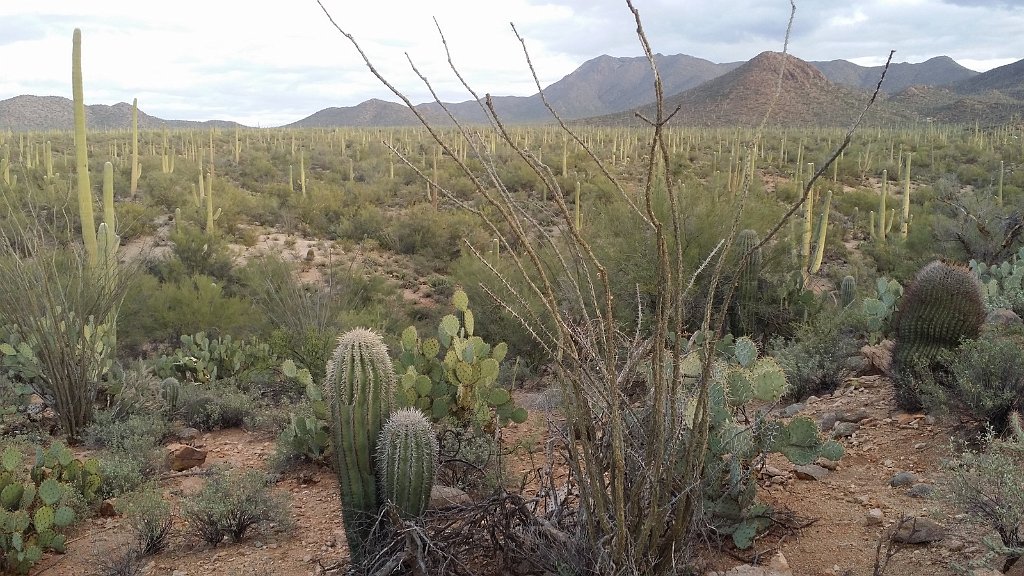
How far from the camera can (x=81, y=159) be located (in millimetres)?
10344

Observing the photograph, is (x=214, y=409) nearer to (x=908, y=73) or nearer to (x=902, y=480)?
(x=902, y=480)

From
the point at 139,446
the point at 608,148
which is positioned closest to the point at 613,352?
the point at 139,446

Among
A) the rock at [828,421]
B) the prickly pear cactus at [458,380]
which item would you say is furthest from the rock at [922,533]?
the prickly pear cactus at [458,380]

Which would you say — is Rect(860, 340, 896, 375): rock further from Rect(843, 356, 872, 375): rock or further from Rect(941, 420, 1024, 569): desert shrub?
Rect(941, 420, 1024, 569): desert shrub

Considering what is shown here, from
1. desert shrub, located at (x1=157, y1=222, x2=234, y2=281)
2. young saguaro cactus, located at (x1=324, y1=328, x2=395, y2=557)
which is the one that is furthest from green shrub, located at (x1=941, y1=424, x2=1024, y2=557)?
desert shrub, located at (x1=157, y1=222, x2=234, y2=281)

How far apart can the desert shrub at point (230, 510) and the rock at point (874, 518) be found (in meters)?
3.02

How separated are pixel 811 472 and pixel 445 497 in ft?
6.73

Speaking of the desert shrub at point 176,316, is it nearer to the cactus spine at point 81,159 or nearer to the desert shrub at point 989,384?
the cactus spine at point 81,159

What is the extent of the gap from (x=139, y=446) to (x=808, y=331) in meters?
6.01

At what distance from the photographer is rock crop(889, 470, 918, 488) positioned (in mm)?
3934

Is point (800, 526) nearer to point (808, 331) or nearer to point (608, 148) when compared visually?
point (808, 331)

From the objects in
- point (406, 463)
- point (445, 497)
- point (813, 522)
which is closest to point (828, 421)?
point (813, 522)

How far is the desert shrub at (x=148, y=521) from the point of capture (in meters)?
3.97

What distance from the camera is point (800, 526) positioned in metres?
3.49
